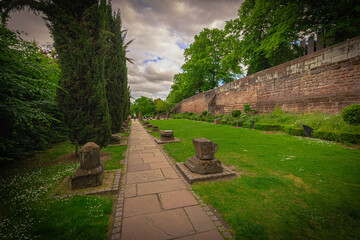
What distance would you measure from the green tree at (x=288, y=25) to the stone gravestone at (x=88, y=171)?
14.9 metres

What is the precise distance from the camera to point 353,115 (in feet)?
18.9

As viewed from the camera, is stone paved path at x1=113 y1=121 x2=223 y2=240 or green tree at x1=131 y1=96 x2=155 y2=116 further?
green tree at x1=131 y1=96 x2=155 y2=116

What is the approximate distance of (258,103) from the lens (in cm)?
1327

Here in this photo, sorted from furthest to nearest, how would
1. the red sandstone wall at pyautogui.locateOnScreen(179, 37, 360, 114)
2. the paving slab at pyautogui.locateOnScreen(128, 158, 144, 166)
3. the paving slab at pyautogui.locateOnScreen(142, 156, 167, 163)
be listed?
the red sandstone wall at pyautogui.locateOnScreen(179, 37, 360, 114)
the paving slab at pyautogui.locateOnScreen(142, 156, 167, 163)
the paving slab at pyautogui.locateOnScreen(128, 158, 144, 166)

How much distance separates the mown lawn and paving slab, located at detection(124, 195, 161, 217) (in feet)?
0.94

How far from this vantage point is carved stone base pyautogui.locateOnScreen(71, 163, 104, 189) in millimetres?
2869

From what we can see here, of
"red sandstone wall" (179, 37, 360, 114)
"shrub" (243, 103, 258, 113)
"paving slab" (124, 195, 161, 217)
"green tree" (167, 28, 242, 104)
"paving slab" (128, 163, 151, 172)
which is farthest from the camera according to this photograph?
"green tree" (167, 28, 242, 104)

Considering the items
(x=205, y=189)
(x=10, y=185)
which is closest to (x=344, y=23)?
(x=205, y=189)

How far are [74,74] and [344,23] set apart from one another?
15183 millimetres

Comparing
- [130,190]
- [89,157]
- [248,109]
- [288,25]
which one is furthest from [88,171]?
[288,25]

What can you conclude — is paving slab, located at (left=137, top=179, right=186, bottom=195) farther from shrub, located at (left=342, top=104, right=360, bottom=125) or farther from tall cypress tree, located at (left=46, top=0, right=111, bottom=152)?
shrub, located at (left=342, top=104, right=360, bottom=125)

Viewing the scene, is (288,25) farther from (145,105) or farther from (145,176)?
(145,105)

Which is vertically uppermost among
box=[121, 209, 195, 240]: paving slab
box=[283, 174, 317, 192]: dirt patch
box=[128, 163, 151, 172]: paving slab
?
box=[283, 174, 317, 192]: dirt patch

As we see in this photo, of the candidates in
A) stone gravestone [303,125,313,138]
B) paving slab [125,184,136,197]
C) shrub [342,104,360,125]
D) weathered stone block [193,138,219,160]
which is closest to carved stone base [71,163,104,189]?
paving slab [125,184,136,197]
